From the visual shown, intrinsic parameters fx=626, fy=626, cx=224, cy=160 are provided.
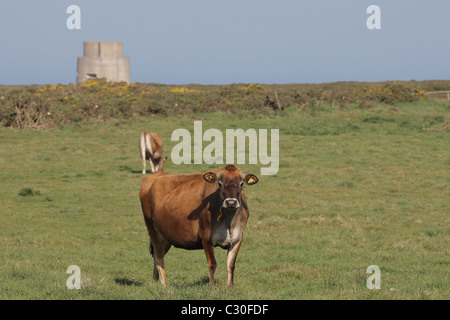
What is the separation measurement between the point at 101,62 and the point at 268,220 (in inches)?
2166

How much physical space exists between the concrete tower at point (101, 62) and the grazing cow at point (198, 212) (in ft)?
194

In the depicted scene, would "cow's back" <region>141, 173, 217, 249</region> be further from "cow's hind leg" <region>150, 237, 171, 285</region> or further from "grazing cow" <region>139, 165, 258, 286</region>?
"cow's hind leg" <region>150, 237, 171, 285</region>

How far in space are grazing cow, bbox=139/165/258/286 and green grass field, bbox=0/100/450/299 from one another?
614 mm

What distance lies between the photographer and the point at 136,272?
36.5 feet

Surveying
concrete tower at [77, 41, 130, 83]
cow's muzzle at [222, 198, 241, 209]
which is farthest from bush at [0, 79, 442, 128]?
cow's muzzle at [222, 198, 241, 209]

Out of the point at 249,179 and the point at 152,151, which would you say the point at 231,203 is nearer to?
the point at 249,179

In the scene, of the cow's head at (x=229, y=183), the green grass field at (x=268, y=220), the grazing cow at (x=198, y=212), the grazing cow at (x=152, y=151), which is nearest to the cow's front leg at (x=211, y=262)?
the grazing cow at (x=198, y=212)

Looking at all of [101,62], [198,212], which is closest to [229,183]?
[198,212]

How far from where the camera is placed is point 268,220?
52.7 feet

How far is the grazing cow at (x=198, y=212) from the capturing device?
27.3ft

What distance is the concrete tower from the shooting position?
222 feet
